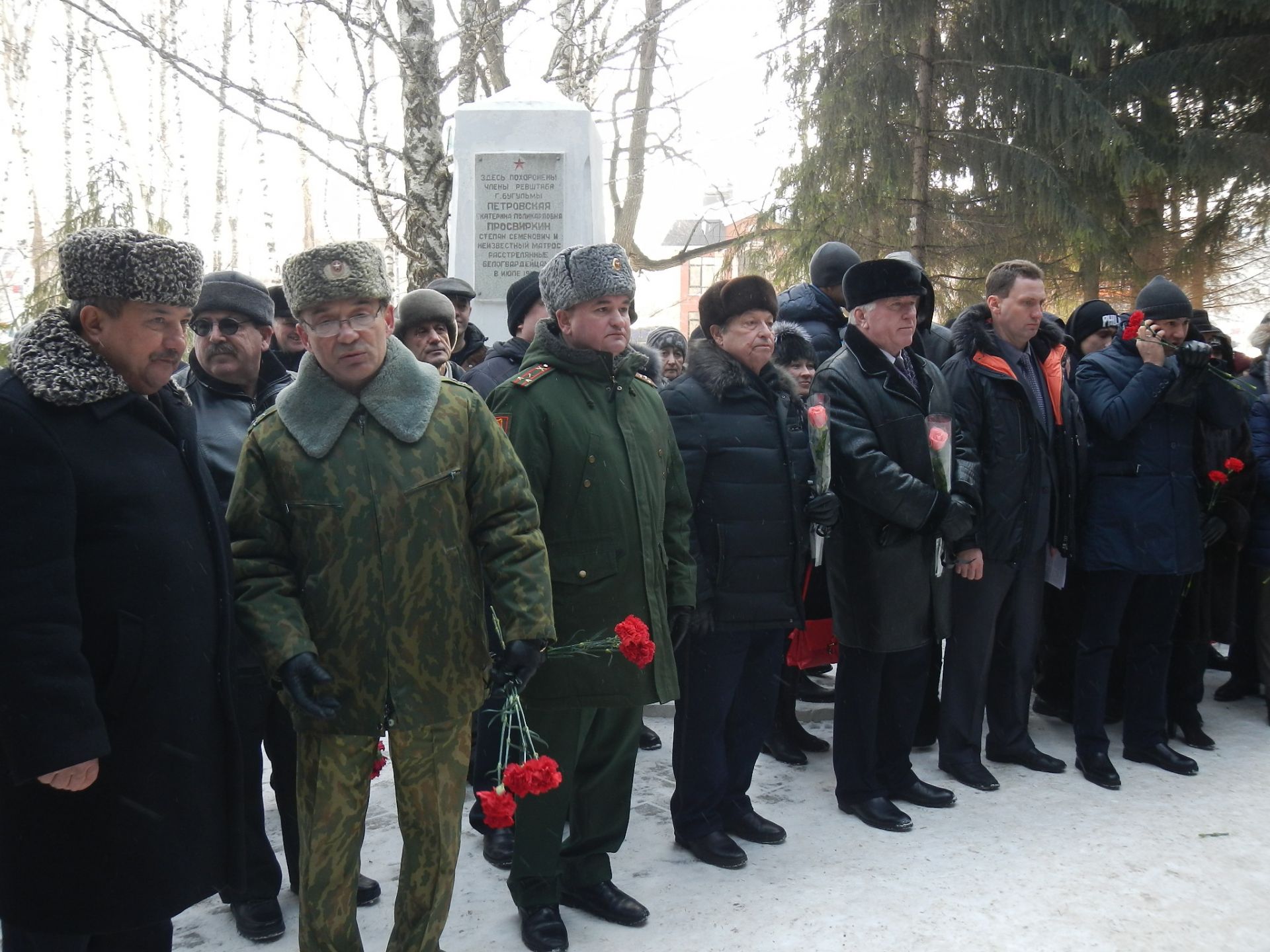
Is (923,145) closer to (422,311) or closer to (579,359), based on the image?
(422,311)

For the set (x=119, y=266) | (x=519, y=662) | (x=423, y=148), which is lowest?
(x=519, y=662)

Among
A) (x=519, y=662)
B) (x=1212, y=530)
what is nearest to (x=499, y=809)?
(x=519, y=662)

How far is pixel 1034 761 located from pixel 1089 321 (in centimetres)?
235

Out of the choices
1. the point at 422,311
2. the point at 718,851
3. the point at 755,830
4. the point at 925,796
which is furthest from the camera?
the point at 925,796

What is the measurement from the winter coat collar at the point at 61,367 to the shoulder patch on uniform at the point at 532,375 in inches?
51.1

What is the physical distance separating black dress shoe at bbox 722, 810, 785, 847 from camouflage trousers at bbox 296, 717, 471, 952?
1.60 meters

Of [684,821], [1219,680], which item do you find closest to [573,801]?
[684,821]

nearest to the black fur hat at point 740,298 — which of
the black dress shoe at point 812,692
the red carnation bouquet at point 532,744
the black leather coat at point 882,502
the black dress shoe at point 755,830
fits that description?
the black leather coat at point 882,502

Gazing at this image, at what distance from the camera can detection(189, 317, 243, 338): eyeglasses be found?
11.6ft

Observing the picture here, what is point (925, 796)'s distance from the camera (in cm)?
453

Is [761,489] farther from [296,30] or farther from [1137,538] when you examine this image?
[296,30]

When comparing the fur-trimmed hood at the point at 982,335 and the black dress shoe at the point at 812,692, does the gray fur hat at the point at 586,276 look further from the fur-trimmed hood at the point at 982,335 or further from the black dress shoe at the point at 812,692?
the black dress shoe at the point at 812,692

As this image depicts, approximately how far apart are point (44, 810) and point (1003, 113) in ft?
34.6

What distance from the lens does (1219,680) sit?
666 centimetres
